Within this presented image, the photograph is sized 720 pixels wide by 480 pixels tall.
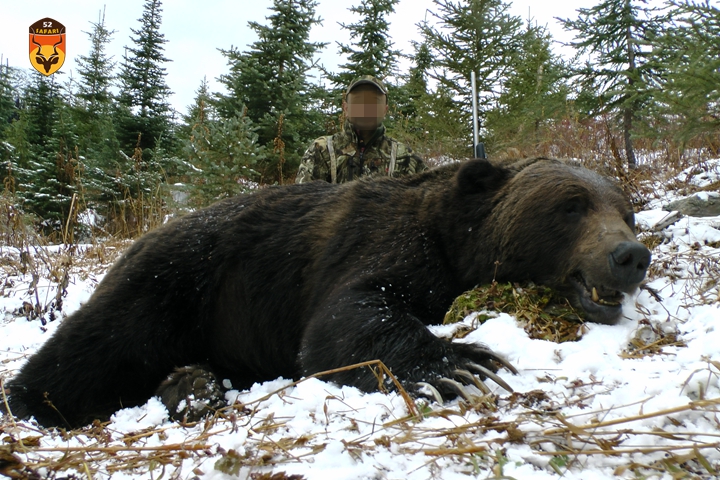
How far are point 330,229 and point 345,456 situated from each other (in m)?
1.83

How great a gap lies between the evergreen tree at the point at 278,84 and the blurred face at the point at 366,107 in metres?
6.48

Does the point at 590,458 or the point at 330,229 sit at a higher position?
the point at 330,229

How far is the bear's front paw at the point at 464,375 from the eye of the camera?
1.77 m

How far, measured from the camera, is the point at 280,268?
120 inches

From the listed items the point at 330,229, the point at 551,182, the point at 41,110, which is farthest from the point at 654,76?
the point at 41,110

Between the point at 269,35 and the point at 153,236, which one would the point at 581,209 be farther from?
the point at 269,35

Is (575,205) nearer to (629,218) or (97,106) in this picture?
(629,218)

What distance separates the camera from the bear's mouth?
2252 mm

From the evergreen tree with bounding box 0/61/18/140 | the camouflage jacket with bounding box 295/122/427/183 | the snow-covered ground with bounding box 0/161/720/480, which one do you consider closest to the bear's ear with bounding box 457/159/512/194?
the snow-covered ground with bounding box 0/161/720/480

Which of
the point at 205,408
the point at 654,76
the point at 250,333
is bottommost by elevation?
the point at 205,408
